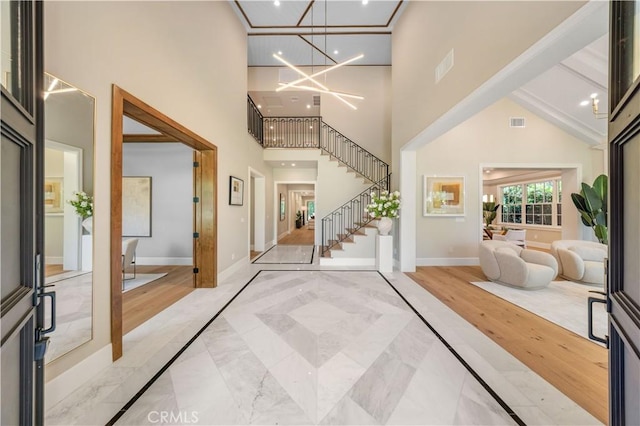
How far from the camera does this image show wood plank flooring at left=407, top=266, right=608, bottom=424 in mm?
1868

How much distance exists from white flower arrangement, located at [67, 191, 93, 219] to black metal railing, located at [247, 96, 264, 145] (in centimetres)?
449

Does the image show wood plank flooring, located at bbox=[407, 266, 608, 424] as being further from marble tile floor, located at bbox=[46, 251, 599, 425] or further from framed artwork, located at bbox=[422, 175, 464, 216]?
framed artwork, located at bbox=[422, 175, 464, 216]

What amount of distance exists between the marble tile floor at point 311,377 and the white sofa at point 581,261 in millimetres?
3334

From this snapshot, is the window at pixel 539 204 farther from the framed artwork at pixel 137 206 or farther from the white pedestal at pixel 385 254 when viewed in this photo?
the framed artwork at pixel 137 206

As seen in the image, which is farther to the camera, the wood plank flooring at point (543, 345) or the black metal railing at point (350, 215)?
the black metal railing at point (350, 215)

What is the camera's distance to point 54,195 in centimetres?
175

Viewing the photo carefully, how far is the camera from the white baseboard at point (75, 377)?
1.68 meters

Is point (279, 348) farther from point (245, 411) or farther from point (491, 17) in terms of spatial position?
point (491, 17)

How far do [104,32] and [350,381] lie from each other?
3560 mm

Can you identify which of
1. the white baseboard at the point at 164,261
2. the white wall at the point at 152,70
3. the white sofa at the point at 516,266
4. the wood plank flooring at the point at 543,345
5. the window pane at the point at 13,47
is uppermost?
the white wall at the point at 152,70

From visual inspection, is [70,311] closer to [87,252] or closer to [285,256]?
[87,252]

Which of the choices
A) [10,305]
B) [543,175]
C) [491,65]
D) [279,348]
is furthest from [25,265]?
[543,175]

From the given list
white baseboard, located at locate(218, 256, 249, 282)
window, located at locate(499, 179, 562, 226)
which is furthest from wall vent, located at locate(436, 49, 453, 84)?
window, located at locate(499, 179, 562, 226)

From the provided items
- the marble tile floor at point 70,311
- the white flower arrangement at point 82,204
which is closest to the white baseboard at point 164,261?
the marble tile floor at point 70,311
